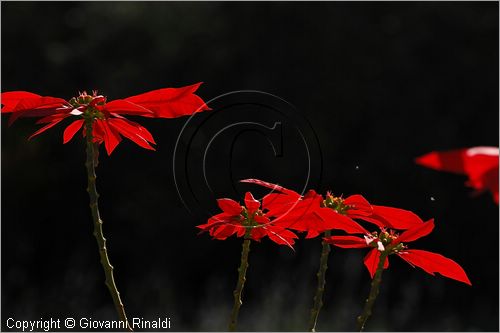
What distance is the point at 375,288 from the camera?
780 mm

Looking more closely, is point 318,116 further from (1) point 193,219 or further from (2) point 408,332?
(2) point 408,332

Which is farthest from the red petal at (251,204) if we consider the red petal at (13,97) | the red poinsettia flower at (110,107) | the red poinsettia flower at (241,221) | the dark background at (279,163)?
the dark background at (279,163)

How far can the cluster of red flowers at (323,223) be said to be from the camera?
0.72m

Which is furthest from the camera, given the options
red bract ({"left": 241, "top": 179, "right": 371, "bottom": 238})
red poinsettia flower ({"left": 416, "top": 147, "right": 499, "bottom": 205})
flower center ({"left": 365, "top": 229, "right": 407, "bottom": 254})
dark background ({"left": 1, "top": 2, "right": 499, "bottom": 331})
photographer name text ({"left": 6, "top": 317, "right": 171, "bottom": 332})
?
dark background ({"left": 1, "top": 2, "right": 499, "bottom": 331})

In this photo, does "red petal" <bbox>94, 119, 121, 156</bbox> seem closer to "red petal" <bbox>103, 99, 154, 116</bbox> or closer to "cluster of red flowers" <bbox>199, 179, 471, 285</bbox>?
"red petal" <bbox>103, 99, 154, 116</bbox>

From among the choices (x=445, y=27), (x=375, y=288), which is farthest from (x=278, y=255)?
(x=375, y=288)

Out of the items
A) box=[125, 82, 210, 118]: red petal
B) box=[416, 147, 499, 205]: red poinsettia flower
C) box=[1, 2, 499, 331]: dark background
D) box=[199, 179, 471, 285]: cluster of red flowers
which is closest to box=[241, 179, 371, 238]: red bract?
box=[199, 179, 471, 285]: cluster of red flowers

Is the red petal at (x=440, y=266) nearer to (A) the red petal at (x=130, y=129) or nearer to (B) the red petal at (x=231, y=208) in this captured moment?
(B) the red petal at (x=231, y=208)

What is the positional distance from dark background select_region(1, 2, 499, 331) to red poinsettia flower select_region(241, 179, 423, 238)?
333 cm

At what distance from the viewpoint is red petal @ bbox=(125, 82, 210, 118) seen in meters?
0.75

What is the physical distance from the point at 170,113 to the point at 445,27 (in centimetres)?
415

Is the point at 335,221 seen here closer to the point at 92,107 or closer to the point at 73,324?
the point at 92,107

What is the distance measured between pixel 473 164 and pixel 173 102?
36 cm

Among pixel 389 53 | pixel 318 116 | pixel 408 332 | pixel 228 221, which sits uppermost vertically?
pixel 389 53
